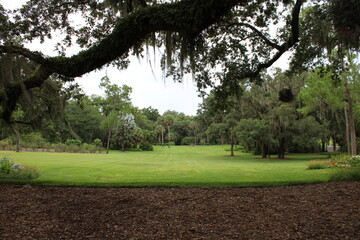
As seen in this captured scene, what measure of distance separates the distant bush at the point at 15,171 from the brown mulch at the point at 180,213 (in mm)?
1101

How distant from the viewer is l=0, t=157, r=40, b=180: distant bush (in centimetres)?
782

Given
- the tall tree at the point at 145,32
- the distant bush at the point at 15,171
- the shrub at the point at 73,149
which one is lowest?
the shrub at the point at 73,149

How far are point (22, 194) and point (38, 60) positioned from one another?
3.50 metres

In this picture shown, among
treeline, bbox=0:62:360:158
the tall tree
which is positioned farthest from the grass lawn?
the tall tree

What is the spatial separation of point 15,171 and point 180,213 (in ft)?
20.8

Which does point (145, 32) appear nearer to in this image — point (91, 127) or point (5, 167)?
point (5, 167)

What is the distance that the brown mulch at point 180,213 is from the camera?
375 cm

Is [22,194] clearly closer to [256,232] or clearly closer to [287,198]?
[256,232]

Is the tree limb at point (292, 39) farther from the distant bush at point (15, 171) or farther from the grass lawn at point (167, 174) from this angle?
the distant bush at point (15, 171)

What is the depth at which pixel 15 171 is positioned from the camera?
26.5 ft

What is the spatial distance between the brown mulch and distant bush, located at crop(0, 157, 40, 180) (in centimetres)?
110

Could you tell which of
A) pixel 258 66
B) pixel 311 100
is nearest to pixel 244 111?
pixel 311 100

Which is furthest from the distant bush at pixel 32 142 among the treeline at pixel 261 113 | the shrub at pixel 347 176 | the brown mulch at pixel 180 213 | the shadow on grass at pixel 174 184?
the shrub at pixel 347 176

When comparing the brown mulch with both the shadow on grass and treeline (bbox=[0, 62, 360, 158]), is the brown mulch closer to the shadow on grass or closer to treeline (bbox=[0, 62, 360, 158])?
the shadow on grass
